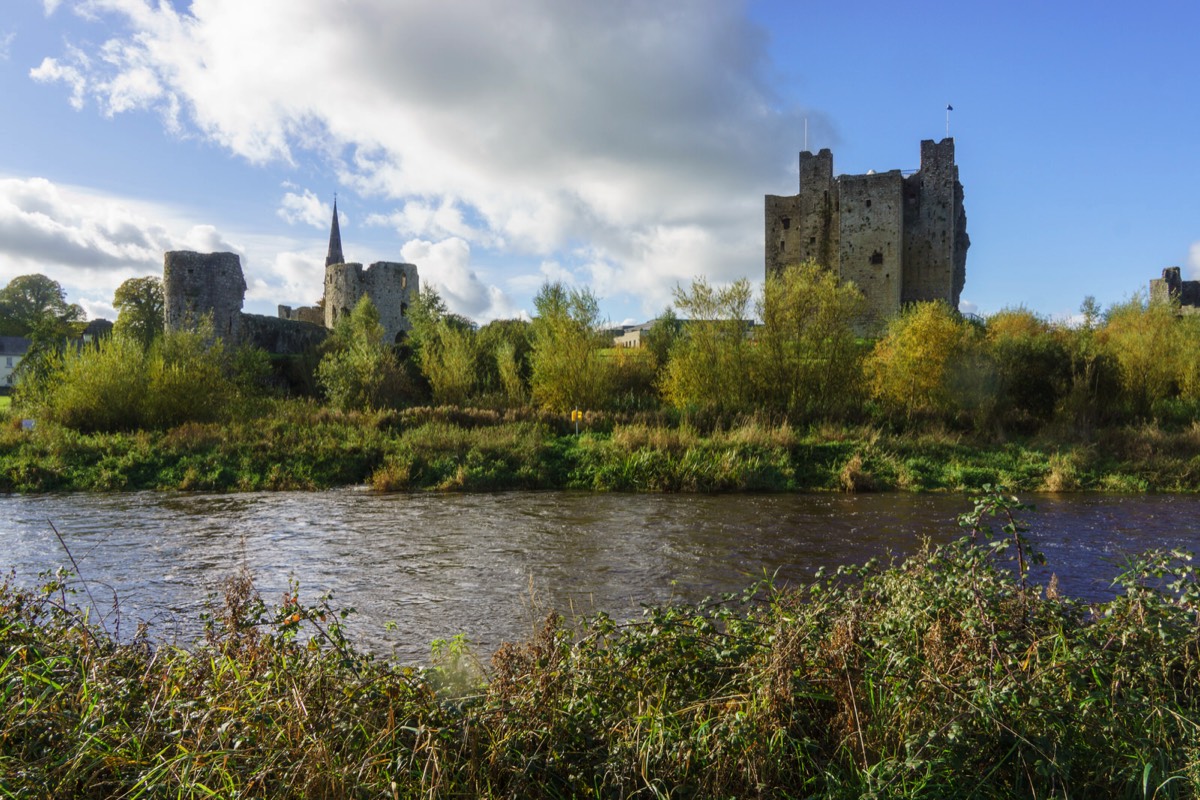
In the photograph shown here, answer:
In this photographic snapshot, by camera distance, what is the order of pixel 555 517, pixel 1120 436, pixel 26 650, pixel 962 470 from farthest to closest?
pixel 1120 436 → pixel 962 470 → pixel 555 517 → pixel 26 650

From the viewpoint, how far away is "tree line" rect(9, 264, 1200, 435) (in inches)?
885

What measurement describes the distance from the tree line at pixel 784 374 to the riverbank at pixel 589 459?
1713mm

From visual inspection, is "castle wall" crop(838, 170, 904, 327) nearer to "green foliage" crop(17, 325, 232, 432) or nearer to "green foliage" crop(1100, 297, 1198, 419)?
"green foliage" crop(1100, 297, 1198, 419)

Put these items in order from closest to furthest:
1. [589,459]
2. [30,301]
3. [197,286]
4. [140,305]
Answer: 1. [589,459]
2. [197,286]
3. [140,305]
4. [30,301]

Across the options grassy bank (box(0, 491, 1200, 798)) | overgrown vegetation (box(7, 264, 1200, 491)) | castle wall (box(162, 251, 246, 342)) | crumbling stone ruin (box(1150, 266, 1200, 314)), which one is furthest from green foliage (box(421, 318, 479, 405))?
crumbling stone ruin (box(1150, 266, 1200, 314))

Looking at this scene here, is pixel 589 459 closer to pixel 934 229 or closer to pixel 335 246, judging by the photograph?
pixel 934 229

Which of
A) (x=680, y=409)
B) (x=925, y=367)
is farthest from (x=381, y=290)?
(x=925, y=367)

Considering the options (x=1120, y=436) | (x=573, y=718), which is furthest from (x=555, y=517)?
(x=1120, y=436)

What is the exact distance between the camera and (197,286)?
33.8m

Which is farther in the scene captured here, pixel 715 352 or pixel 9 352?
pixel 9 352

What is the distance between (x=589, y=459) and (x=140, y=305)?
3402 cm

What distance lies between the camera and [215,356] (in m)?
24.9

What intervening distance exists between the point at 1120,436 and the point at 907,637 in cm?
1975

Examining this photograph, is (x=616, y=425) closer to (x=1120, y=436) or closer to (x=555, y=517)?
(x=555, y=517)
